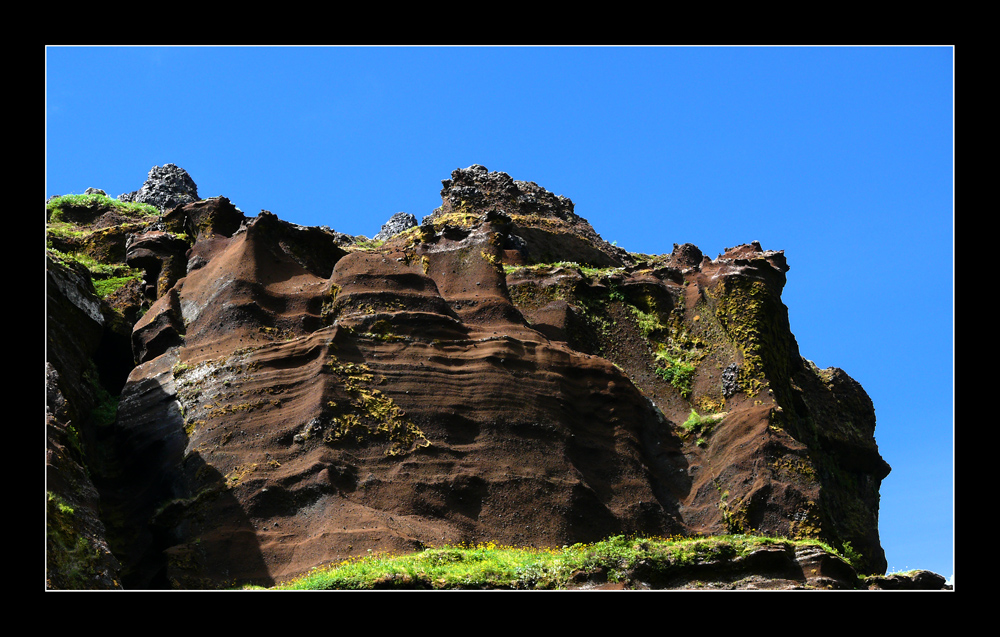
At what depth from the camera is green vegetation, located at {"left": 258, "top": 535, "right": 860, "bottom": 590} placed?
27172 mm

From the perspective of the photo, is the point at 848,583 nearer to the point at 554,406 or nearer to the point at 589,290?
the point at 554,406

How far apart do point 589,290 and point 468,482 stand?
14.1 metres

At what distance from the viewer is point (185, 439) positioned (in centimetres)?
3506

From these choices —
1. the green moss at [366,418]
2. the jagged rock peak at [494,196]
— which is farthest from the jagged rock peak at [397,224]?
the green moss at [366,418]

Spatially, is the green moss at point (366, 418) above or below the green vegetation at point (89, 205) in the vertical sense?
below

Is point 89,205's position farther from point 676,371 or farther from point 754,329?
point 754,329

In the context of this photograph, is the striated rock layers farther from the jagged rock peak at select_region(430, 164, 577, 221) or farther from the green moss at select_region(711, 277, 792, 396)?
the jagged rock peak at select_region(430, 164, 577, 221)

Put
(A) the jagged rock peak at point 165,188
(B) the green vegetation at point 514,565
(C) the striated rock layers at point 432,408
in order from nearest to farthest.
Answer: (B) the green vegetation at point 514,565 → (C) the striated rock layers at point 432,408 → (A) the jagged rock peak at point 165,188

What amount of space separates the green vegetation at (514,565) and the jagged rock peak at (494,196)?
1189 inches

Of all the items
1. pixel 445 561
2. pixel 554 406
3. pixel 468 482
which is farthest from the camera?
pixel 554 406

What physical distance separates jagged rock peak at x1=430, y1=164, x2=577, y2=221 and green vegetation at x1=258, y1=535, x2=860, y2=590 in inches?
1189

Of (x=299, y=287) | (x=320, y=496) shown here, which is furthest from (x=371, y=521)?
(x=299, y=287)

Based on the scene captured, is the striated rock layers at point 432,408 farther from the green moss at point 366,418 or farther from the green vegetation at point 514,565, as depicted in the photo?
the green vegetation at point 514,565

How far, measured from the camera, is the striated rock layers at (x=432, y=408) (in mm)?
32688
